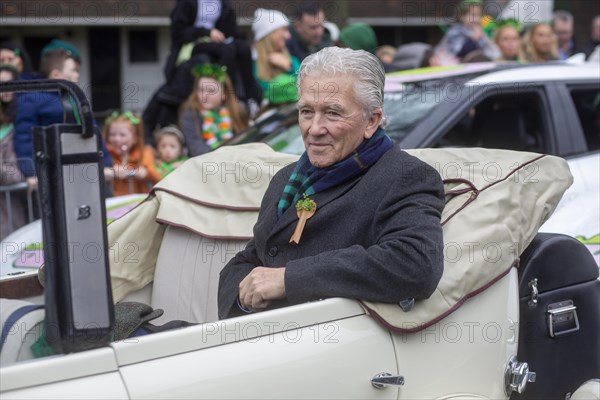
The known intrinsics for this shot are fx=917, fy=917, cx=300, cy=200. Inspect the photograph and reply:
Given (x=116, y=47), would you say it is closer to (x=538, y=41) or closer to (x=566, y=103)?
(x=538, y=41)

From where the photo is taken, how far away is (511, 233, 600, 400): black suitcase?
3424mm

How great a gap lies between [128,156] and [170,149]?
0.36 meters

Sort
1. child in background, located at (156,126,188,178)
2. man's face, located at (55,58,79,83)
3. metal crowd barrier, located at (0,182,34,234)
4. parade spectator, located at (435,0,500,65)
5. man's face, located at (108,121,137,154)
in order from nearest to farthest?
metal crowd barrier, located at (0,182,34,234) < man's face, located at (55,58,79,83) < man's face, located at (108,121,137,154) < child in background, located at (156,126,188,178) < parade spectator, located at (435,0,500,65)

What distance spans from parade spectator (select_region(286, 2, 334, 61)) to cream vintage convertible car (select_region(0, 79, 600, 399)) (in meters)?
4.25

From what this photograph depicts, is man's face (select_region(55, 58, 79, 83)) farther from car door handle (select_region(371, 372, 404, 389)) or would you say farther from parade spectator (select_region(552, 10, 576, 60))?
parade spectator (select_region(552, 10, 576, 60))

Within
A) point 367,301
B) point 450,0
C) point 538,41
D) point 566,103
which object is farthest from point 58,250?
point 450,0

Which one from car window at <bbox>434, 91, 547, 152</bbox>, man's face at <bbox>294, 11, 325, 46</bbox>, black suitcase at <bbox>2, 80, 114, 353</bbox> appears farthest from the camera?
man's face at <bbox>294, 11, 325, 46</bbox>

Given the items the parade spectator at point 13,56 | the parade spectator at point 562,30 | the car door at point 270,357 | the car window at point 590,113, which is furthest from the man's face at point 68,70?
the parade spectator at point 562,30

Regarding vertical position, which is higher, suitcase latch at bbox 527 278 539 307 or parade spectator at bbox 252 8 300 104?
parade spectator at bbox 252 8 300 104

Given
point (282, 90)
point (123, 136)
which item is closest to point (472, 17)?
point (282, 90)

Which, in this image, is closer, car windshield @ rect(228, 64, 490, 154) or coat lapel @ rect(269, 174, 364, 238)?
coat lapel @ rect(269, 174, 364, 238)

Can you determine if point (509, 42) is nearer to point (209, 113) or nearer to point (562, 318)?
point (209, 113)

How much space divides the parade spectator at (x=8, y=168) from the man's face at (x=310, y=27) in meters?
2.98

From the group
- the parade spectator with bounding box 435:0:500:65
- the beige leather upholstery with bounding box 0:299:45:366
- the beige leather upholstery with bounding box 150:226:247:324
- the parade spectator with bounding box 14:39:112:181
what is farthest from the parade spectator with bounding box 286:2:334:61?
the beige leather upholstery with bounding box 0:299:45:366
